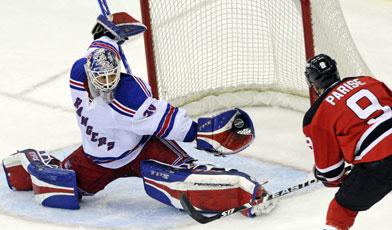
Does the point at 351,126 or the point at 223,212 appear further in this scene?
the point at 223,212

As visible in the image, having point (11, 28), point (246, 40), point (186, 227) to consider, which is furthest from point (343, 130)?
point (11, 28)

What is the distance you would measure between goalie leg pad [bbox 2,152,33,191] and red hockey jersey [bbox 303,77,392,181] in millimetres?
1497

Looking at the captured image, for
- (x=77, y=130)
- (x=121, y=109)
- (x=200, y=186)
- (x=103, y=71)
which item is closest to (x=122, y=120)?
(x=121, y=109)

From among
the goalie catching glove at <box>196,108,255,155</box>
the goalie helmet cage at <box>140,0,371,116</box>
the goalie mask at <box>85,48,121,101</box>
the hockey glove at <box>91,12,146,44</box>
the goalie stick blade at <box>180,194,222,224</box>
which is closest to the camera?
the goalie stick blade at <box>180,194,222,224</box>

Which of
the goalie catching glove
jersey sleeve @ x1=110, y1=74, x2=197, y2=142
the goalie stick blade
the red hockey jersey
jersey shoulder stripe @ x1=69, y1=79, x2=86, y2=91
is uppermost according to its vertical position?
the red hockey jersey

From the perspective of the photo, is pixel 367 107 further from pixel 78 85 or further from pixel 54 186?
pixel 54 186

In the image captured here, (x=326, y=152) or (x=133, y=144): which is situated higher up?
(x=326, y=152)

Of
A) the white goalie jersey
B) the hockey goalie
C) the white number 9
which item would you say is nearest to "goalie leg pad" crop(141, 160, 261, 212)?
the hockey goalie

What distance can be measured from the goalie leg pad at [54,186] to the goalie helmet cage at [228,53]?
859mm

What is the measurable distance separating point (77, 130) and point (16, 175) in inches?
29.8

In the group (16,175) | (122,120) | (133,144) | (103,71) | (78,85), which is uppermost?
(103,71)

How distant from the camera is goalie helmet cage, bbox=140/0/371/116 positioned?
216 inches

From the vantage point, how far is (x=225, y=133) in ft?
15.5

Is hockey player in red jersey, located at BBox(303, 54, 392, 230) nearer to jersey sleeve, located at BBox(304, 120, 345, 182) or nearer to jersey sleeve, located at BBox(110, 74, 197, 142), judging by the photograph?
jersey sleeve, located at BBox(304, 120, 345, 182)
